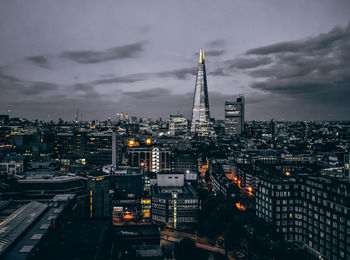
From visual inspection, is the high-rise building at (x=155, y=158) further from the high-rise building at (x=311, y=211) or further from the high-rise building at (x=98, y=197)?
the high-rise building at (x=311, y=211)

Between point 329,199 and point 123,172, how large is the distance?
49488 millimetres

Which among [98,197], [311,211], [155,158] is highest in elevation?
[155,158]

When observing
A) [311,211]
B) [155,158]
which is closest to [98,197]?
[311,211]

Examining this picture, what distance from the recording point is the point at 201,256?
47.0 metres

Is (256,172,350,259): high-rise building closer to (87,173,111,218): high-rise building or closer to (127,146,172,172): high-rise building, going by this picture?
(87,173,111,218): high-rise building

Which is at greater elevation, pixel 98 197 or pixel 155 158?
pixel 155 158

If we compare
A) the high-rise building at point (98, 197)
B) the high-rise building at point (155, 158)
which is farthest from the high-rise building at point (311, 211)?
the high-rise building at point (155, 158)

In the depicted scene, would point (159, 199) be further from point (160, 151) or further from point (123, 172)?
point (160, 151)

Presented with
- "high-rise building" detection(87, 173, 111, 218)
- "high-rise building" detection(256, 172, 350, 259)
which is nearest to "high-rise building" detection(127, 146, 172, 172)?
"high-rise building" detection(87, 173, 111, 218)

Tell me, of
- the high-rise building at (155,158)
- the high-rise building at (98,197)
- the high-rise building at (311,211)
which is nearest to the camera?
the high-rise building at (311,211)

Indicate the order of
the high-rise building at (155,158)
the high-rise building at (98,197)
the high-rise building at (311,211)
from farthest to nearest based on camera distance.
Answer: the high-rise building at (155,158), the high-rise building at (98,197), the high-rise building at (311,211)

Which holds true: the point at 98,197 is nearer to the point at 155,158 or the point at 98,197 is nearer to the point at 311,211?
the point at 311,211

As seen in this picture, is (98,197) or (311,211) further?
(98,197)

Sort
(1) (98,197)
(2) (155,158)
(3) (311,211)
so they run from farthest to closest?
1. (2) (155,158)
2. (1) (98,197)
3. (3) (311,211)
